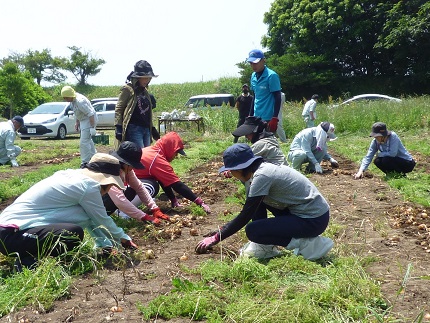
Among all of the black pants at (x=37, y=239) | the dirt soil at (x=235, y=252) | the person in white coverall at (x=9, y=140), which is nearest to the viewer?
the dirt soil at (x=235, y=252)

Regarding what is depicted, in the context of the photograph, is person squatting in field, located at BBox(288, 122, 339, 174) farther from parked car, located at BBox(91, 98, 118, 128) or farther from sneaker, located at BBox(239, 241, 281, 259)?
parked car, located at BBox(91, 98, 118, 128)

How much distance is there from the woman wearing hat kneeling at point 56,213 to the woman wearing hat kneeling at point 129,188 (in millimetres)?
779

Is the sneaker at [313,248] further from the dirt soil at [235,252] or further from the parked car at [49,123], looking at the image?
the parked car at [49,123]

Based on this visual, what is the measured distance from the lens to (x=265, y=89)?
7.52 meters

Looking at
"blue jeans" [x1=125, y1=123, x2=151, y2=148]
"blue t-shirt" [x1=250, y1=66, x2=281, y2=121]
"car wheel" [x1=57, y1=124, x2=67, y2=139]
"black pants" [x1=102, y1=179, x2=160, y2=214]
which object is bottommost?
"car wheel" [x1=57, y1=124, x2=67, y2=139]

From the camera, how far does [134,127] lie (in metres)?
7.52

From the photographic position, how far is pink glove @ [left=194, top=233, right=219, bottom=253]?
456 cm

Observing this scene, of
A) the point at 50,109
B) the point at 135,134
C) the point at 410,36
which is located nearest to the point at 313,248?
the point at 135,134

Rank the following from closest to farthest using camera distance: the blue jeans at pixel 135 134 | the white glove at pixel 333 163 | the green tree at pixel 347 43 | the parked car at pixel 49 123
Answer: the blue jeans at pixel 135 134 → the white glove at pixel 333 163 → the parked car at pixel 49 123 → the green tree at pixel 347 43

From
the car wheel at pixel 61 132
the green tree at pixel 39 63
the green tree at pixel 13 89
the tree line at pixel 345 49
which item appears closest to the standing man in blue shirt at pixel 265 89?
the car wheel at pixel 61 132

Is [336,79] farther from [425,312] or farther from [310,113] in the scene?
[425,312]

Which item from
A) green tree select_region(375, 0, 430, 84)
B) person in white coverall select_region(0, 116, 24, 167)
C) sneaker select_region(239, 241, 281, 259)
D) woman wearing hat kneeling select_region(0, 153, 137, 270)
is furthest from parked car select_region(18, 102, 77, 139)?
green tree select_region(375, 0, 430, 84)

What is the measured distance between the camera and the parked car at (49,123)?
1980cm

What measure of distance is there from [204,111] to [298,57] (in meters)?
14.4
